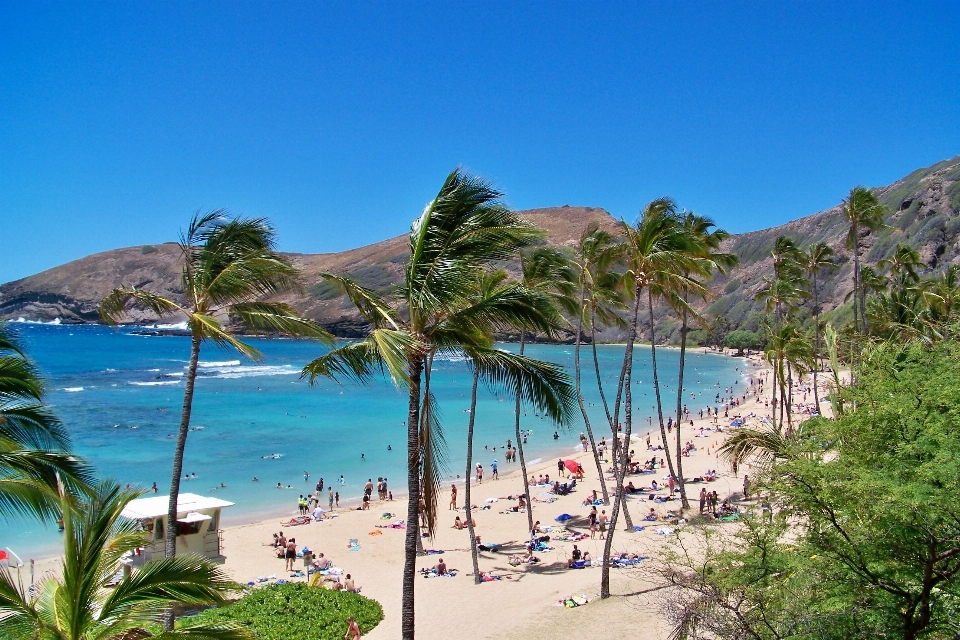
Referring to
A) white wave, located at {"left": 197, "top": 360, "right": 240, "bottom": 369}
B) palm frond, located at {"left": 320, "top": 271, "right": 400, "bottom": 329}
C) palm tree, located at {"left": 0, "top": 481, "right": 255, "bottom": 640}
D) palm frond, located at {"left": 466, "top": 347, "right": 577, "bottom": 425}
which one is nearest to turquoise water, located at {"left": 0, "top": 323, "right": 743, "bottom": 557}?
palm frond, located at {"left": 466, "top": 347, "right": 577, "bottom": 425}

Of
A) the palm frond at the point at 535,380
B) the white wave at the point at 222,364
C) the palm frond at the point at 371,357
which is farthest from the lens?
the white wave at the point at 222,364

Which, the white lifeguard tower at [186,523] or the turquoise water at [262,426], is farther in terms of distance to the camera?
the turquoise water at [262,426]

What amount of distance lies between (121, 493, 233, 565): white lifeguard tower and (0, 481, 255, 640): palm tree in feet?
33.3

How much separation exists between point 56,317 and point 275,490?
200169 millimetres

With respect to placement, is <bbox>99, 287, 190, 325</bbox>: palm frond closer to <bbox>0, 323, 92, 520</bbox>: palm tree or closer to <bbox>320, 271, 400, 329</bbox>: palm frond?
<bbox>0, 323, 92, 520</bbox>: palm tree

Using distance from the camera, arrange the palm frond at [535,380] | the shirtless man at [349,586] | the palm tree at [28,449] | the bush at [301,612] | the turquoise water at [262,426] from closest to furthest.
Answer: the palm tree at [28,449] → the palm frond at [535,380] → the bush at [301,612] → the shirtless man at [349,586] → the turquoise water at [262,426]

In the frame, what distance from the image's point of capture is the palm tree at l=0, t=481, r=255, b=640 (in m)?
4.55

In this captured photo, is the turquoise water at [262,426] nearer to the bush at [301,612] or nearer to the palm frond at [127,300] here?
the palm frond at [127,300]

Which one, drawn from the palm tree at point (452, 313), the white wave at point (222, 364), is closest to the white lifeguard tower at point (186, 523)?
the palm tree at point (452, 313)

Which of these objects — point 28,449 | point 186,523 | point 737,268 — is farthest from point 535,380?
point 737,268

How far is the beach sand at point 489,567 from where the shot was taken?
13633 mm

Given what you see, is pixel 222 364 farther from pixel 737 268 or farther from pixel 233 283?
pixel 233 283

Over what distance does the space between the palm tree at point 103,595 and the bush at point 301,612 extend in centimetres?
765

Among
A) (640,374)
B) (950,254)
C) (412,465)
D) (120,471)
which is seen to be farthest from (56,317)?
(412,465)
